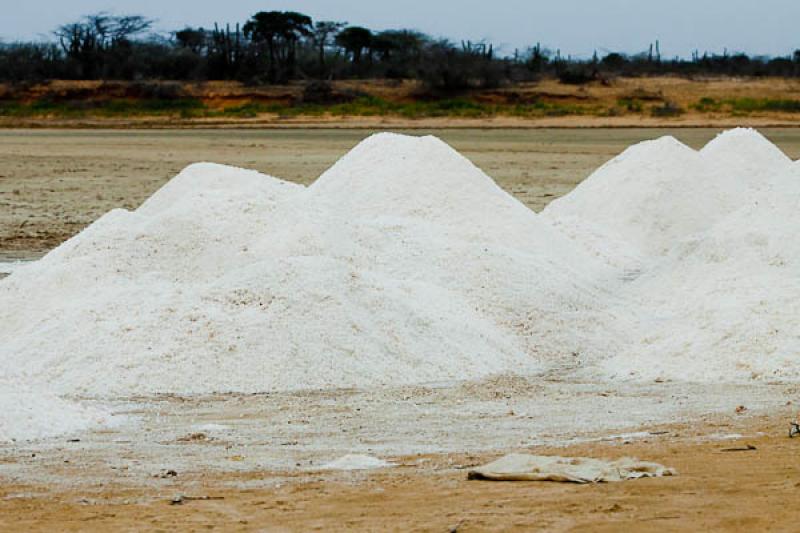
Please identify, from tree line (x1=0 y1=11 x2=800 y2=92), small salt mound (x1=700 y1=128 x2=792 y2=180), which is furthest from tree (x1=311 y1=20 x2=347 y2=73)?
small salt mound (x1=700 y1=128 x2=792 y2=180)

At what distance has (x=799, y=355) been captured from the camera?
7531 mm

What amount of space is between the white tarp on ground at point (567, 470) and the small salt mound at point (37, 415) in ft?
6.48

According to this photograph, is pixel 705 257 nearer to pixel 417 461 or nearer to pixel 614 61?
pixel 417 461

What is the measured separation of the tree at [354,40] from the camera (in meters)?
52.8

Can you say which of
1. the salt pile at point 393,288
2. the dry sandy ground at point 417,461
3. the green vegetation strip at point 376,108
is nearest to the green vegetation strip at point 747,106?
the green vegetation strip at point 376,108

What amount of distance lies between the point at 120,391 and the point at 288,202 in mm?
3510

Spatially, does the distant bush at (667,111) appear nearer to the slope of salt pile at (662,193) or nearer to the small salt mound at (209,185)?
the slope of salt pile at (662,193)

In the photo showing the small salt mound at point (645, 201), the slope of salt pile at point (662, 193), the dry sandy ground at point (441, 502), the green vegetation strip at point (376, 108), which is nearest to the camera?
the dry sandy ground at point (441, 502)

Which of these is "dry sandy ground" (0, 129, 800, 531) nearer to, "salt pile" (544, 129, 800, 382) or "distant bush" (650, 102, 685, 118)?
"salt pile" (544, 129, 800, 382)

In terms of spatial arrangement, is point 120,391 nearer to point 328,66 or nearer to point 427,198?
point 427,198

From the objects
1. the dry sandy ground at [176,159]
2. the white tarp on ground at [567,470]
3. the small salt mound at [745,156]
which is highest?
the small salt mound at [745,156]

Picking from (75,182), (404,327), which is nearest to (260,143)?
(75,182)

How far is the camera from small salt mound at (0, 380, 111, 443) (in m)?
5.83

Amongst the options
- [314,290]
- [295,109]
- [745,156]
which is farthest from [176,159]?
[314,290]
